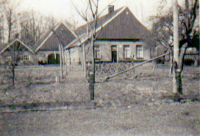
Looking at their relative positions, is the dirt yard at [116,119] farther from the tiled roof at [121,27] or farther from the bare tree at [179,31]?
the tiled roof at [121,27]

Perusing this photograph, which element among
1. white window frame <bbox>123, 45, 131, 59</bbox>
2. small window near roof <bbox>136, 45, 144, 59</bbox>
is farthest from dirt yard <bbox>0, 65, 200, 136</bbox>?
small window near roof <bbox>136, 45, 144, 59</bbox>

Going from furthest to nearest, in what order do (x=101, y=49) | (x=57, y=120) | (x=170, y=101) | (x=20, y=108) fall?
(x=101, y=49) < (x=170, y=101) < (x=20, y=108) < (x=57, y=120)

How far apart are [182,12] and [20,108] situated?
1089 cm

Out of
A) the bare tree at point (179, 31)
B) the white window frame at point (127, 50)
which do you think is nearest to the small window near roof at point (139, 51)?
the white window frame at point (127, 50)

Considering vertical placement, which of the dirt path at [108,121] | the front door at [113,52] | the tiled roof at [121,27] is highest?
the tiled roof at [121,27]

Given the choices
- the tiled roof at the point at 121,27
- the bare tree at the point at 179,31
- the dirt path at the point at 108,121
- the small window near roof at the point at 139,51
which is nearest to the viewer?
the dirt path at the point at 108,121

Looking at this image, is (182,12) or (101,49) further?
(101,49)

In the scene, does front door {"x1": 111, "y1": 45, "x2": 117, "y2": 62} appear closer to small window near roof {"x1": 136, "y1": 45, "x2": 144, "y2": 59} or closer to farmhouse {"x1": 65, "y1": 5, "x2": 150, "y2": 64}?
farmhouse {"x1": 65, "y1": 5, "x2": 150, "y2": 64}

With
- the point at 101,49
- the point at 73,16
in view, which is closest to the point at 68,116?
the point at 73,16

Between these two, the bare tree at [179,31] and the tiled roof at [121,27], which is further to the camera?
the tiled roof at [121,27]

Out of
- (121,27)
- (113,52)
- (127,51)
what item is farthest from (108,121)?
(121,27)

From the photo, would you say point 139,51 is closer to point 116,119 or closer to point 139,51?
point 139,51

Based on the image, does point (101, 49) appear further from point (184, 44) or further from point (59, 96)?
point (59, 96)

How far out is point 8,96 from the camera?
29.3 feet
